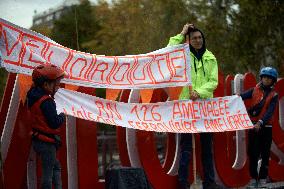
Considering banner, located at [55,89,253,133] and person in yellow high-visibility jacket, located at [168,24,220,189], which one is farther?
person in yellow high-visibility jacket, located at [168,24,220,189]

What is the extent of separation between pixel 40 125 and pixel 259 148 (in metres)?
3.87

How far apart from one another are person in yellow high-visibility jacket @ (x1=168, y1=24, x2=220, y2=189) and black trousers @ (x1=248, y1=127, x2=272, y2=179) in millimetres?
910

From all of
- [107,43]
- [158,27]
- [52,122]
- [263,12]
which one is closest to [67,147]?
[52,122]

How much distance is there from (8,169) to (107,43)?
2262cm

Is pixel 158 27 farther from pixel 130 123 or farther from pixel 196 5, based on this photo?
pixel 130 123

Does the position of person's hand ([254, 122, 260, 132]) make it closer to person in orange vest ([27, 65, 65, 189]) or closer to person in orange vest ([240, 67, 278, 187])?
person in orange vest ([240, 67, 278, 187])

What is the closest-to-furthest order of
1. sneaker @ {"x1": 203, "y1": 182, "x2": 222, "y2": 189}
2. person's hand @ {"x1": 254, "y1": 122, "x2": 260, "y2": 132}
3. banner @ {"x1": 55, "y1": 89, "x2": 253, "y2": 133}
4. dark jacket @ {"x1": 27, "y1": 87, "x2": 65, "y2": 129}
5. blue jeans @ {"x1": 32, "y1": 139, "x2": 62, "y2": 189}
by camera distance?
dark jacket @ {"x1": 27, "y1": 87, "x2": 65, "y2": 129} < blue jeans @ {"x1": 32, "y1": 139, "x2": 62, "y2": 189} < banner @ {"x1": 55, "y1": 89, "x2": 253, "y2": 133} < sneaker @ {"x1": 203, "y1": 182, "x2": 222, "y2": 189} < person's hand @ {"x1": 254, "y1": 122, "x2": 260, "y2": 132}

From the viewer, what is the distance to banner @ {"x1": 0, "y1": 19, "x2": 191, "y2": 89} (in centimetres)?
697

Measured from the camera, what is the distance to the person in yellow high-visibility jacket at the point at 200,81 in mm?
8469

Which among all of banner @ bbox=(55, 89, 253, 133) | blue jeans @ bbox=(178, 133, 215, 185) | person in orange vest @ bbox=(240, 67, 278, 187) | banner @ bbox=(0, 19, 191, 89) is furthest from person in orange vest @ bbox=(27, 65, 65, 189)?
person in orange vest @ bbox=(240, 67, 278, 187)

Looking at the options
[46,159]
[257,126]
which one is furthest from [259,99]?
[46,159]

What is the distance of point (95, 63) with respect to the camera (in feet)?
25.6

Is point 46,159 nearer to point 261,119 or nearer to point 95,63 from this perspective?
point 95,63

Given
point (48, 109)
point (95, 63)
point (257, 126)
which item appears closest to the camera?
point (48, 109)
